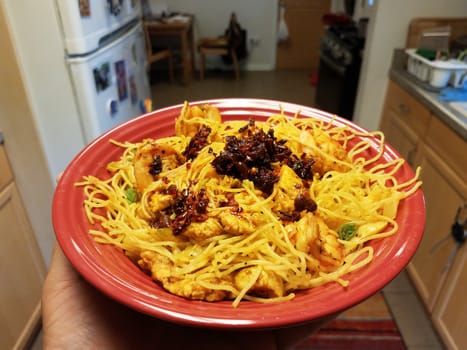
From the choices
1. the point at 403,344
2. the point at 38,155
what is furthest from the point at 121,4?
the point at 403,344

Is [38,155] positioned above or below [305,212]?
below

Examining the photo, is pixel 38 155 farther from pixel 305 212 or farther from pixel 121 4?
pixel 305 212

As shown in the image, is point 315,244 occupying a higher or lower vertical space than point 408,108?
higher

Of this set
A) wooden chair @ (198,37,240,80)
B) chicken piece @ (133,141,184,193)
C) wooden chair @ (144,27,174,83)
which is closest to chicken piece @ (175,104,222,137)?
chicken piece @ (133,141,184,193)

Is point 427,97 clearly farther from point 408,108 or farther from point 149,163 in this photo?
point 149,163

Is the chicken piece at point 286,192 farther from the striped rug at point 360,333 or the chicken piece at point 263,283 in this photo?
the striped rug at point 360,333

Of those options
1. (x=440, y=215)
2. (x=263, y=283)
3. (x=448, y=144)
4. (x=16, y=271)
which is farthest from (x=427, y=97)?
(x=16, y=271)
